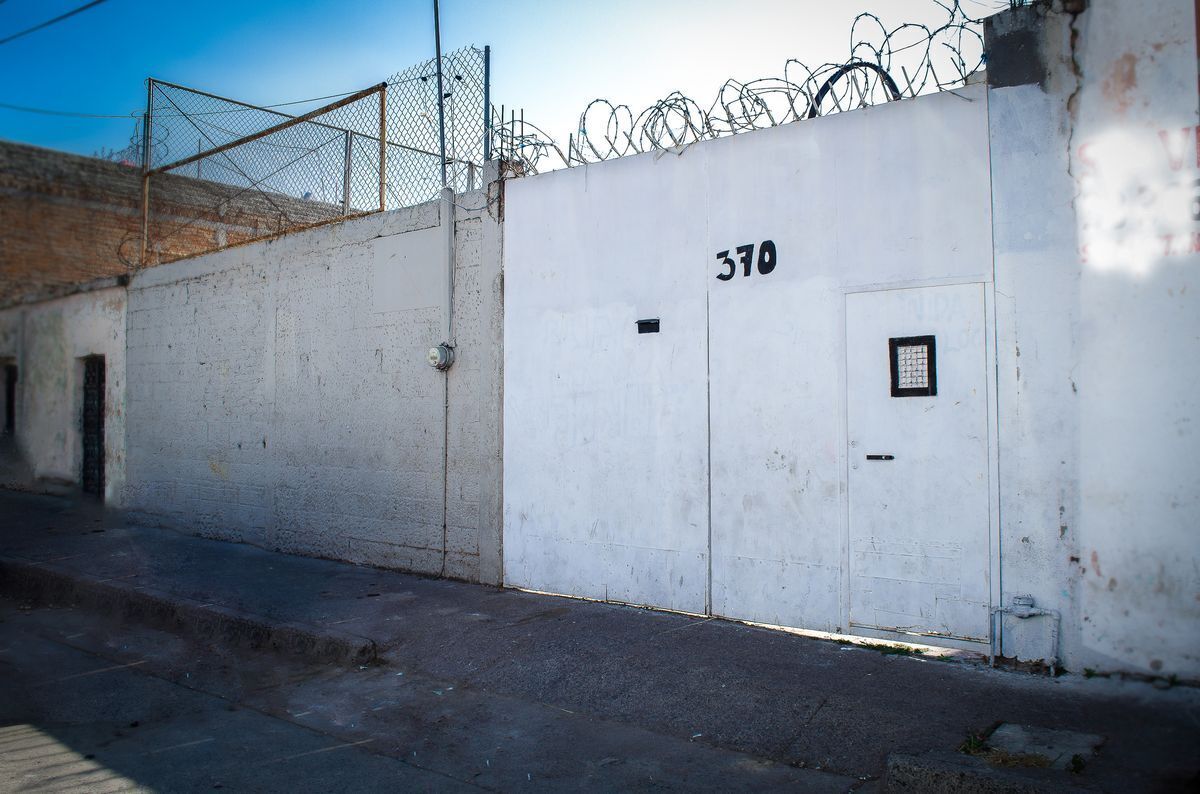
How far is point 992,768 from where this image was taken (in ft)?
10.7

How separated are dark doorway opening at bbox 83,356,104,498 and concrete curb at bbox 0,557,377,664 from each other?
14.0ft

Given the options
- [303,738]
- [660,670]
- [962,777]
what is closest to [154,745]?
[303,738]

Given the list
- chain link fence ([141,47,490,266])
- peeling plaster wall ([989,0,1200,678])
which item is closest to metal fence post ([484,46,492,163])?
chain link fence ([141,47,490,266])

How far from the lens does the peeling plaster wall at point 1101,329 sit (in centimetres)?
422

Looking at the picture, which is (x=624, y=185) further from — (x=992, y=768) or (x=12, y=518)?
(x=12, y=518)

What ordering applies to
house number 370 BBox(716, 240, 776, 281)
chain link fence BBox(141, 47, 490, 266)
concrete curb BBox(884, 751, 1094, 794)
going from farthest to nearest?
chain link fence BBox(141, 47, 490, 266) → house number 370 BBox(716, 240, 776, 281) → concrete curb BBox(884, 751, 1094, 794)

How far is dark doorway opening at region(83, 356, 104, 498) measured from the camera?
1227 centimetres

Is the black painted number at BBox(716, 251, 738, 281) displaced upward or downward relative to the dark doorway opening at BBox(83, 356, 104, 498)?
upward

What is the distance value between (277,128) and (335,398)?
3.74m

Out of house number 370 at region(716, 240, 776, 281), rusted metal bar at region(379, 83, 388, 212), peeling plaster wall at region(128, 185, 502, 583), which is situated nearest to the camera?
house number 370 at region(716, 240, 776, 281)

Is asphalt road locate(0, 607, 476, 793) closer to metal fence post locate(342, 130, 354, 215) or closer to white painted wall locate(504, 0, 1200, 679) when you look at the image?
white painted wall locate(504, 0, 1200, 679)

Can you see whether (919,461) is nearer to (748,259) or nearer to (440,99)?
(748,259)

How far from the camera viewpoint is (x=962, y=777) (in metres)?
3.20

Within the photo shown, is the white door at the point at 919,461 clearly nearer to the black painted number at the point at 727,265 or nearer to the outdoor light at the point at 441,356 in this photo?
the black painted number at the point at 727,265
